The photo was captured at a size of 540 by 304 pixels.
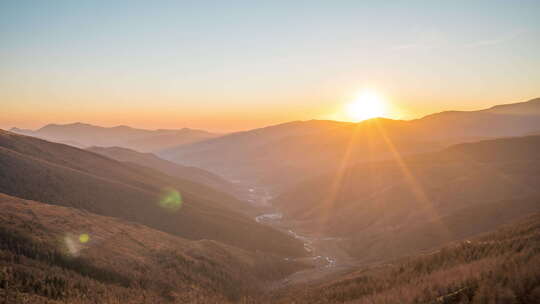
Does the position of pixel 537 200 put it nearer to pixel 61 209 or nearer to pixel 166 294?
pixel 166 294

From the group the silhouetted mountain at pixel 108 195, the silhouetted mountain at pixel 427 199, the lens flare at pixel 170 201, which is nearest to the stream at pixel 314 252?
the silhouetted mountain at pixel 427 199

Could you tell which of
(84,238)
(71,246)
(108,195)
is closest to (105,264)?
(71,246)

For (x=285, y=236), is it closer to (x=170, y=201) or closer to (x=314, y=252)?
(x=314, y=252)

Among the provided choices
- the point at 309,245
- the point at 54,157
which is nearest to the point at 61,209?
the point at 54,157

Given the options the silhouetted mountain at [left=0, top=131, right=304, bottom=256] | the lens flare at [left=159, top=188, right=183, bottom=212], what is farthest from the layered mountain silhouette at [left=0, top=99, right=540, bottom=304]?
the lens flare at [left=159, top=188, right=183, bottom=212]

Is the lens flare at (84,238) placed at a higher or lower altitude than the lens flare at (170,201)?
higher

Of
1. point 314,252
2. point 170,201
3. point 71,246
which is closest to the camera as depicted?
point 71,246

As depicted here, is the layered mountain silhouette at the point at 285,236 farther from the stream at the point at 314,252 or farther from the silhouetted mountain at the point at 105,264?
the stream at the point at 314,252

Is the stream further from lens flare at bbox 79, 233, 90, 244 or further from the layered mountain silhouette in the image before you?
lens flare at bbox 79, 233, 90, 244
